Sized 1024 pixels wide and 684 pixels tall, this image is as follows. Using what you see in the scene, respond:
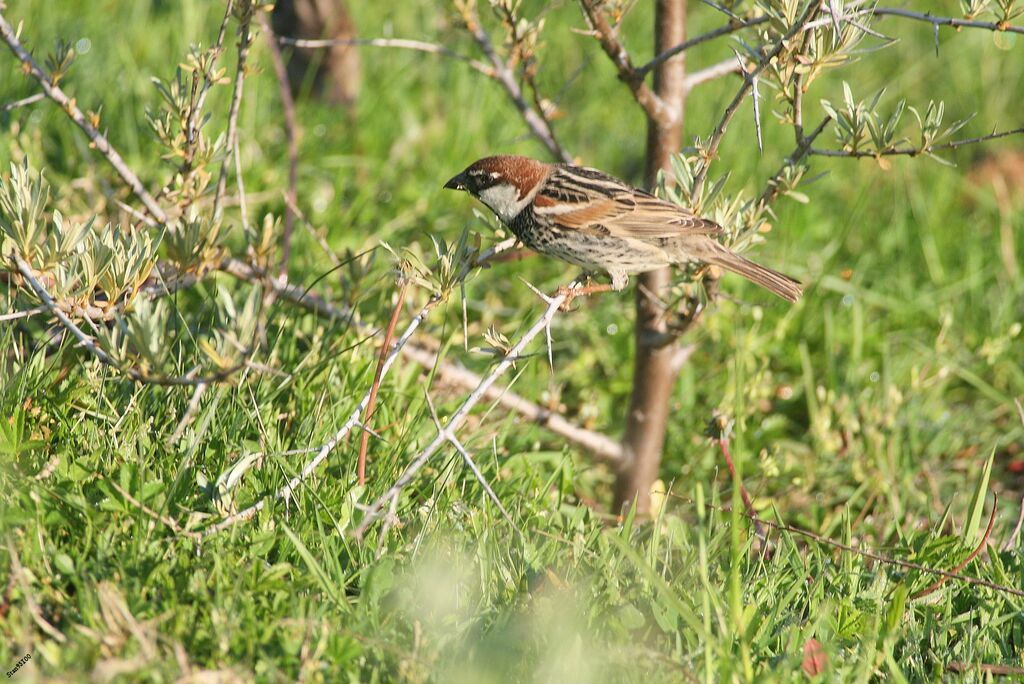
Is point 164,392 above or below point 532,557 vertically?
above

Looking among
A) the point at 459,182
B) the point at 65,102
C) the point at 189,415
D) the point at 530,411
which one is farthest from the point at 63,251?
the point at 530,411

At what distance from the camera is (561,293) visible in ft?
10.9

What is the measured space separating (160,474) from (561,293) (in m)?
1.32

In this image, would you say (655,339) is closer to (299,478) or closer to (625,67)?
(625,67)

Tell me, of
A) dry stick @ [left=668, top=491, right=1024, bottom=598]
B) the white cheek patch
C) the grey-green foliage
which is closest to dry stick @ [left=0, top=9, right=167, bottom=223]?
the grey-green foliage

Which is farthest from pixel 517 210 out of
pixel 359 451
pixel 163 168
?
pixel 163 168

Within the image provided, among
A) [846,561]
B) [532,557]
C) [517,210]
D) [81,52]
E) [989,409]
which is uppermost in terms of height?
[81,52]

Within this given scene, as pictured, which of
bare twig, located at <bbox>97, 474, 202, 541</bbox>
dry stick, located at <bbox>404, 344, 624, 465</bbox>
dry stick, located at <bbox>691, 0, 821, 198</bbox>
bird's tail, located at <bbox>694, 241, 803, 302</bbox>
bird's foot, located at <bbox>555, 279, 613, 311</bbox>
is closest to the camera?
bare twig, located at <bbox>97, 474, 202, 541</bbox>

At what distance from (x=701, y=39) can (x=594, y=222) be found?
0.78 metres

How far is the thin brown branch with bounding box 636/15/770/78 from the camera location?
3221mm

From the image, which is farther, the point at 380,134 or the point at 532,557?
the point at 380,134

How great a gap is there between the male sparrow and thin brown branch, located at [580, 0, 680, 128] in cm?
29

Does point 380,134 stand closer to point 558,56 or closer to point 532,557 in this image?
point 558,56

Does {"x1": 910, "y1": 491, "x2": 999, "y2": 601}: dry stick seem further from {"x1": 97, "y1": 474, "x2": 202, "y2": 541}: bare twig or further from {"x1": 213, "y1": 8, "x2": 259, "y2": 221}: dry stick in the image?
{"x1": 213, "y1": 8, "x2": 259, "y2": 221}: dry stick
